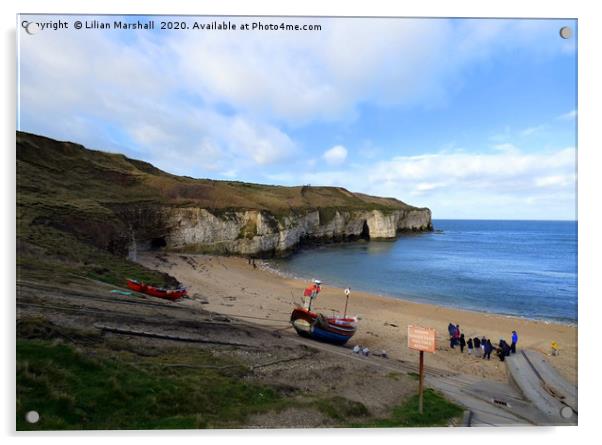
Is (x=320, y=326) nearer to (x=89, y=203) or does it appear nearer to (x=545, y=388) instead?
(x=545, y=388)

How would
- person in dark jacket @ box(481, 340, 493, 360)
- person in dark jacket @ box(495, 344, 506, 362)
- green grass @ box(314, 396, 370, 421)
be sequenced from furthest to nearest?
person in dark jacket @ box(481, 340, 493, 360) < person in dark jacket @ box(495, 344, 506, 362) < green grass @ box(314, 396, 370, 421)

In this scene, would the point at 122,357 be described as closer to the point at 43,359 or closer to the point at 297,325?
the point at 43,359

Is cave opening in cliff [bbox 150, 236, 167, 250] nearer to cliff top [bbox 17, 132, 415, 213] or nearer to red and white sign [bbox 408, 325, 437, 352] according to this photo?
cliff top [bbox 17, 132, 415, 213]

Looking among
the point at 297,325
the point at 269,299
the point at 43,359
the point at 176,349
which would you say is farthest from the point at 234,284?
the point at 43,359

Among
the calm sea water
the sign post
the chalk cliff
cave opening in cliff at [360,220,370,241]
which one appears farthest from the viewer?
cave opening in cliff at [360,220,370,241]

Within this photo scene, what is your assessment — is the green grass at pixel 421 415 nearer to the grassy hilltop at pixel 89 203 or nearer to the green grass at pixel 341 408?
the green grass at pixel 341 408

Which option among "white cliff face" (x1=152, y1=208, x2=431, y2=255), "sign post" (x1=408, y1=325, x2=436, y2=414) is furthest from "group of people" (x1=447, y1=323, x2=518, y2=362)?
"white cliff face" (x1=152, y1=208, x2=431, y2=255)
